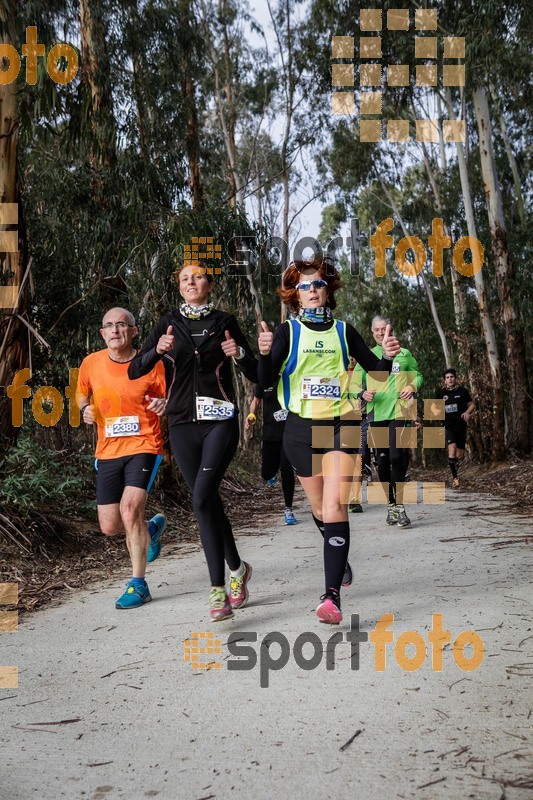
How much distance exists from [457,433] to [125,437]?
11.0m

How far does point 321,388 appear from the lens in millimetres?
5031

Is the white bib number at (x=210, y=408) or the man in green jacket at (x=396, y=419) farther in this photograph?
the man in green jacket at (x=396, y=419)

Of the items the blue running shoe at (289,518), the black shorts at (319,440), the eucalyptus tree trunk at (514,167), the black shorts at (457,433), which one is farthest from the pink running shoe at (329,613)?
the eucalyptus tree trunk at (514,167)

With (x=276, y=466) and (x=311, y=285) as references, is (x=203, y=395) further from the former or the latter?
(x=276, y=466)

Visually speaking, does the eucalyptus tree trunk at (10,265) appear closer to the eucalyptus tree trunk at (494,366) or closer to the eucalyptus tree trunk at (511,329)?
the eucalyptus tree trunk at (494,366)

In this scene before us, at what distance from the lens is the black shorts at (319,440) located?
5.02 meters

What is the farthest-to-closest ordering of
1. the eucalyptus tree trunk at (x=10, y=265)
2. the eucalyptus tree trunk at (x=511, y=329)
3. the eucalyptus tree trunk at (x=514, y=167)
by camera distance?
the eucalyptus tree trunk at (x=514, y=167)
the eucalyptus tree trunk at (x=511, y=329)
the eucalyptus tree trunk at (x=10, y=265)

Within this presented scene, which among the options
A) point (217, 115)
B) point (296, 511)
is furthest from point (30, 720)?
point (217, 115)

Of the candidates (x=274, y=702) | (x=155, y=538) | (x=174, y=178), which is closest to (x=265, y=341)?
(x=155, y=538)

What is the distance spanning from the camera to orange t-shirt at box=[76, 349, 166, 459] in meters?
5.67

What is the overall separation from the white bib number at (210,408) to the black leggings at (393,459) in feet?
12.2

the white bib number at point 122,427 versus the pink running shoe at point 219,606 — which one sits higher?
the white bib number at point 122,427

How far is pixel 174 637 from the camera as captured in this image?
4594 millimetres

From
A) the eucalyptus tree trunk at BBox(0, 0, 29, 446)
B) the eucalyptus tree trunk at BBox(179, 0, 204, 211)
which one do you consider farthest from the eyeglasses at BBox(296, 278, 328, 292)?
the eucalyptus tree trunk at BBox(179, 0, 204, 211)
